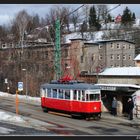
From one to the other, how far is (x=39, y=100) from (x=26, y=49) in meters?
7.18

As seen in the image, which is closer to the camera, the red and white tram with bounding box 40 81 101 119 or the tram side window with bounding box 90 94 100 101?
the red and white tram with bounding box 40 81 101 119

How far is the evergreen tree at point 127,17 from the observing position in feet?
41.8

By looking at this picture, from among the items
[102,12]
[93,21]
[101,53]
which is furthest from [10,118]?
[102,12]

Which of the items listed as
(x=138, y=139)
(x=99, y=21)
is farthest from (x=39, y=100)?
(x=138, y=139)

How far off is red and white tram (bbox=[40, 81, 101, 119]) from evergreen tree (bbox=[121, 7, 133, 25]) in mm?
7263

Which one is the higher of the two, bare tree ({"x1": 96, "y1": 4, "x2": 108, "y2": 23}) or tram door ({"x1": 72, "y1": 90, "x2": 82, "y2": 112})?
bare tree ({"x1": 96, "y1": 4, "x2": 108, "y2": 23})

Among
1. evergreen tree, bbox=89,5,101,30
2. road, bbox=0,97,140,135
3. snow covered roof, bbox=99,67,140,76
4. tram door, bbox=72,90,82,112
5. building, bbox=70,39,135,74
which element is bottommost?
road, bbox=0,97,140,135

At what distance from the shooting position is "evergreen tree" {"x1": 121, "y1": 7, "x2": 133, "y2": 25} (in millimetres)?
12731

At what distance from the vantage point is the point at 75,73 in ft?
59.2

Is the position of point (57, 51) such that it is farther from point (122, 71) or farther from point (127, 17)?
point (122, 71)

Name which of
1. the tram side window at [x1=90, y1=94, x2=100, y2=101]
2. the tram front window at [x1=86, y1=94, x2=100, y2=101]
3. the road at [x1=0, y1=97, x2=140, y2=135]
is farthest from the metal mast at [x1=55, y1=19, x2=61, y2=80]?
the tram side window at [x1=90, y1=94, x2=100, y2=101]

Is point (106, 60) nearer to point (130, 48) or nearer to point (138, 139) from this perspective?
point (130, 48)

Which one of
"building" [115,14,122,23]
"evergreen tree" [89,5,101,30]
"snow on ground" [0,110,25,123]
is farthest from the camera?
"snow on ground" [0,110,25,123]

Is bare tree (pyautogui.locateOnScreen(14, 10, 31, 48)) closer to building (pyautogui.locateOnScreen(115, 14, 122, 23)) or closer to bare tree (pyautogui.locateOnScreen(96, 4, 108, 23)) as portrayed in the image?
bare tree (pyautogui.locateOnScreen(96, 4, 108, 23))
